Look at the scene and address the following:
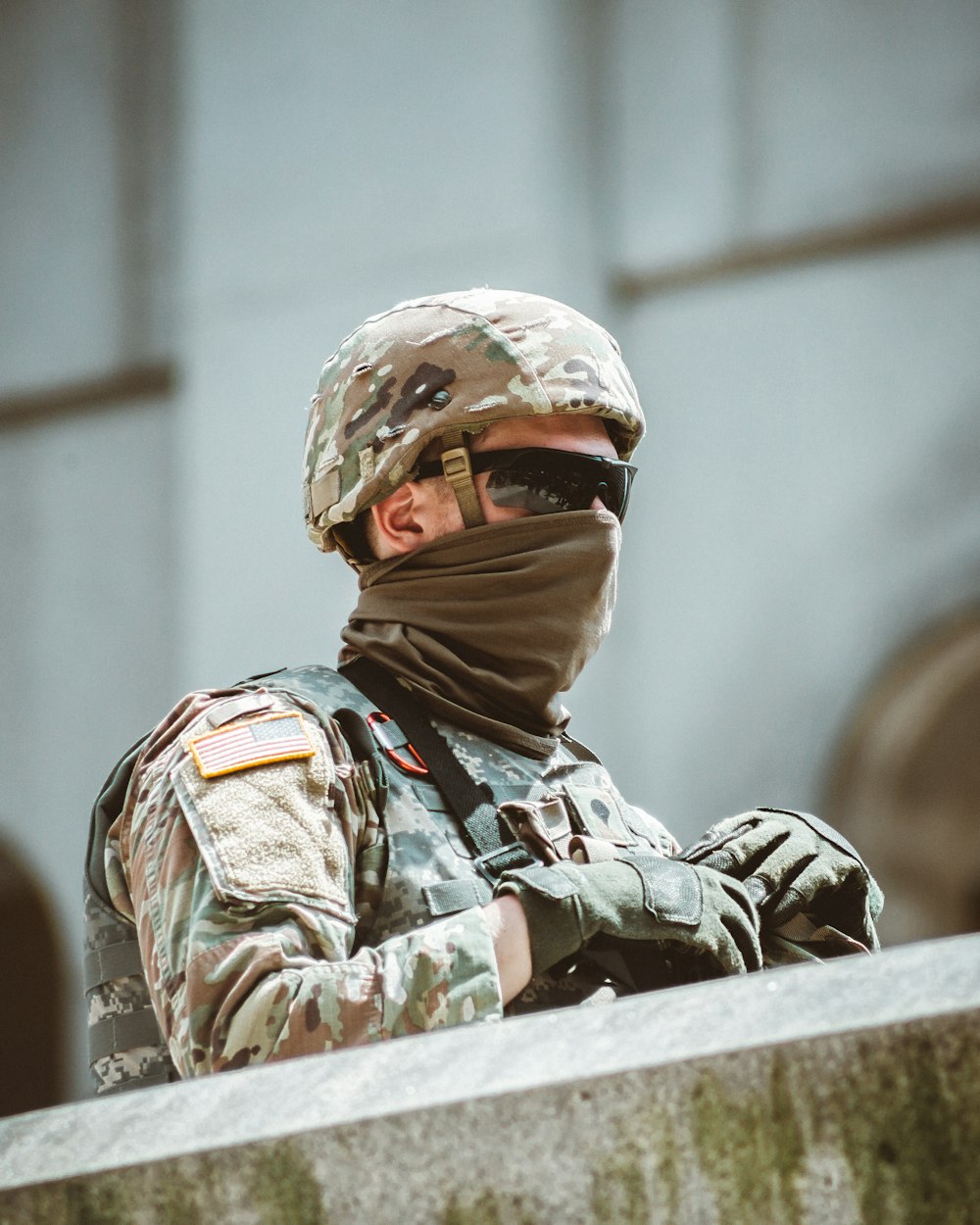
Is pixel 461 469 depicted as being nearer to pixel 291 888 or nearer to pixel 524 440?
pixel 524 440

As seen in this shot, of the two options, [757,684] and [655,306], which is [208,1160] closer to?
[757,684]

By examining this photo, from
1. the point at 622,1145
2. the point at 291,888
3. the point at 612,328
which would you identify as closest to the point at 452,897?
the point at 291,888

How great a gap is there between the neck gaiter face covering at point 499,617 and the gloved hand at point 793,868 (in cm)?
29

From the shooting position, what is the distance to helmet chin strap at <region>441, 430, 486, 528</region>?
94.0 inches

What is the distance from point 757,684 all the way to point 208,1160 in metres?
4.50

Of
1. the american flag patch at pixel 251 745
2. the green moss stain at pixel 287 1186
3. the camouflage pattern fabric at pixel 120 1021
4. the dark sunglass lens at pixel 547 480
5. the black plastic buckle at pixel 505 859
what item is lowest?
the camouflage pattern fabric at pixel 120 1021

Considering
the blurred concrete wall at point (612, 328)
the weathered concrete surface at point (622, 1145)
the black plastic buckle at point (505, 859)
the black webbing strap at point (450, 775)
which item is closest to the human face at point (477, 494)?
the black webbing strap at point (450, 775)

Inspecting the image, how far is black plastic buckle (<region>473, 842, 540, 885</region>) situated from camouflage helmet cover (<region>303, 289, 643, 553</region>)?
52cm

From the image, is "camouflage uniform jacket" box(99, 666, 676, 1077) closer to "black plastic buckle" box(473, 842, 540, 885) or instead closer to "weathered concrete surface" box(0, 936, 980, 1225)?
"black plastic buckle" box(473, 842, 540, 885)

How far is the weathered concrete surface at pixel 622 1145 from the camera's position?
1.49 metres

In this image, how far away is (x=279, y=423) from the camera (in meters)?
6.12

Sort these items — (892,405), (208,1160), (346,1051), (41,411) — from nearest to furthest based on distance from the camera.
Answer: (208,1160) → (346,1051) → (892,405) → (41,411)

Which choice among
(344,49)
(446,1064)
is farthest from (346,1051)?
(344,49)

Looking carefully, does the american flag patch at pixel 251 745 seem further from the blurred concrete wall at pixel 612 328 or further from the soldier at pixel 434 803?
the blurred concrete wall at pixel 612 328
